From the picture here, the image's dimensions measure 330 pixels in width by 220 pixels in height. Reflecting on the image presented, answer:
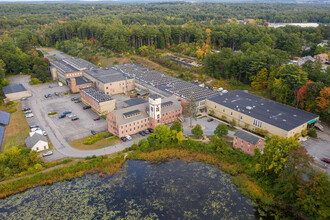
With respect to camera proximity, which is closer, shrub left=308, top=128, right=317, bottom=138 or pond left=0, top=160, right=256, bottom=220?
pond left=0, top=160, right=256, bottom=220

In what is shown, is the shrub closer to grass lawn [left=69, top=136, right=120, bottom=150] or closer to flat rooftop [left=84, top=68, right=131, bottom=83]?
grass lawn [left=69, top=136, right=120, bottom=150]

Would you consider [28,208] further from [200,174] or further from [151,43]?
[151,43]

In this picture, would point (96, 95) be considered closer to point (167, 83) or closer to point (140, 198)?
point (167, 83)

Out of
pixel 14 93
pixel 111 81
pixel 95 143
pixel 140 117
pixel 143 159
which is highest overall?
pixel 111 81

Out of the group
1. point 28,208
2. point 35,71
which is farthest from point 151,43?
point 28,208

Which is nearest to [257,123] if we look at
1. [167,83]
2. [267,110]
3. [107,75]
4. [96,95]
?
[267,110]

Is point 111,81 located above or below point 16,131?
above

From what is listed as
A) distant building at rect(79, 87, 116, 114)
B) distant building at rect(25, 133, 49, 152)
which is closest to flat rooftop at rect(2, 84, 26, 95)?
distant building at rect(79, 87, 116, 114)
